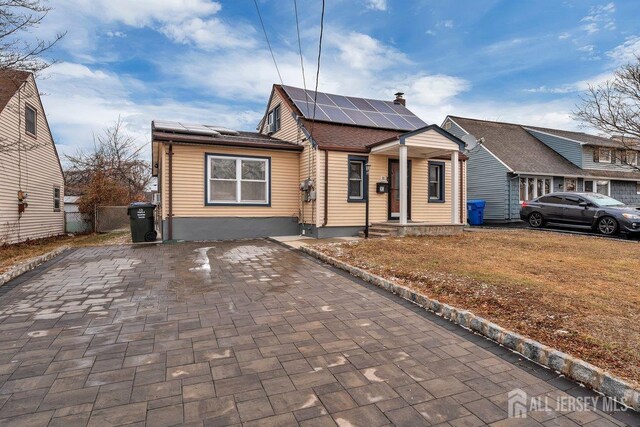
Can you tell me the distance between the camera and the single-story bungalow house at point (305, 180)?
33.4ft

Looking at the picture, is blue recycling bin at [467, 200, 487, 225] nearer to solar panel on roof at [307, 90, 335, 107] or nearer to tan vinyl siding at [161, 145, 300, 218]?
solar panel on roof at [307, 90, 335, 107]

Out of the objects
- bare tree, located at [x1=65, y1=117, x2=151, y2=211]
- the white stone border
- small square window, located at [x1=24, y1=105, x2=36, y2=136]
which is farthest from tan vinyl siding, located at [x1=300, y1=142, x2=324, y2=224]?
bare tree, located at [x1=65, y1=117, x2=151, y2=211]

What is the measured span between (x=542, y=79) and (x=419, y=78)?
7096 millimetres

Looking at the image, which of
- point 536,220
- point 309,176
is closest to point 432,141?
point 309,176

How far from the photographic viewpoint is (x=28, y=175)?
13.1 metres

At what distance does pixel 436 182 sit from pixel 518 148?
10.9m

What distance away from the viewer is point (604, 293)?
172 inches

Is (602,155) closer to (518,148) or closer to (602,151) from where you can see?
(602,151)

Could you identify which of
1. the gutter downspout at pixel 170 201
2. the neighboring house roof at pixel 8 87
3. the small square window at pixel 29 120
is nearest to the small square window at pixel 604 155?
the gutter downspout at pixel 170 201

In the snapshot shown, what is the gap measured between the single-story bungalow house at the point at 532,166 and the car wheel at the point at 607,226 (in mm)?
5617

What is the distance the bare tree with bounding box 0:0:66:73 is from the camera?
26.1 ft

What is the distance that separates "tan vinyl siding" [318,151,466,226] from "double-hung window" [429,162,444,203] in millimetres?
180

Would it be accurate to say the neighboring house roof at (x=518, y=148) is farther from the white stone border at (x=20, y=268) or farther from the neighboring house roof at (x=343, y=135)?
the white stone border at (x=20, y=268)
